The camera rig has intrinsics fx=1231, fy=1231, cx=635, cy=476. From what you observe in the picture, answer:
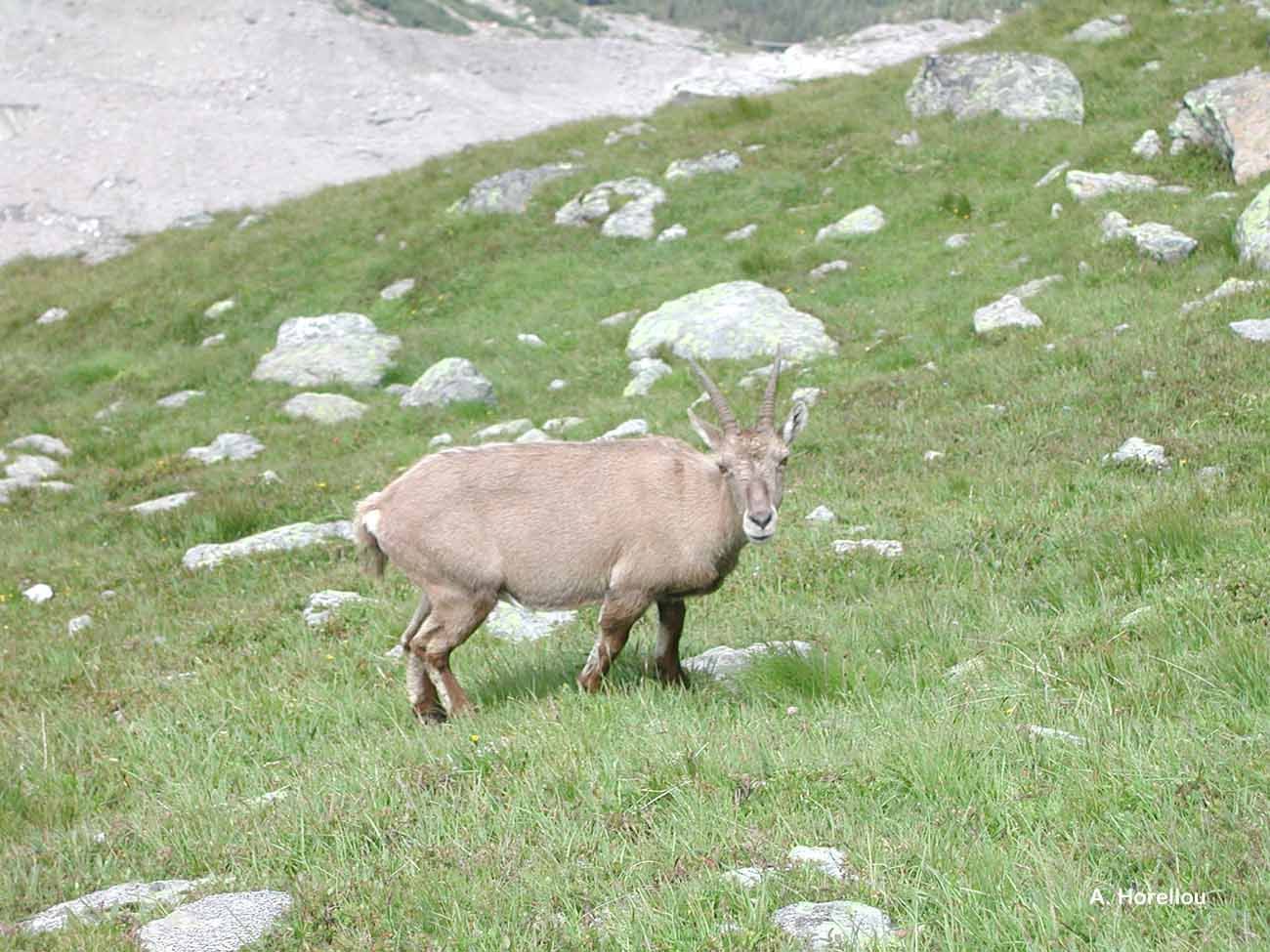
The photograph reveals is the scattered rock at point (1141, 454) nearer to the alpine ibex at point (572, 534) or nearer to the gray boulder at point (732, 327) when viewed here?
the alpine ibex at point (572, 534)

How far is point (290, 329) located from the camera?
71.8 ft

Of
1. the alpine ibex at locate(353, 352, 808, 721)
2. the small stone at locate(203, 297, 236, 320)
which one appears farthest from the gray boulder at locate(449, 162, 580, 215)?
the alpine ibex at locate(353, 352, 808, 721)

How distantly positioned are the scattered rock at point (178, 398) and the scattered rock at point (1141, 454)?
597 inches

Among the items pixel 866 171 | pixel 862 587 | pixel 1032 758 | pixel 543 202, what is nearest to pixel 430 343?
pixel 543 202

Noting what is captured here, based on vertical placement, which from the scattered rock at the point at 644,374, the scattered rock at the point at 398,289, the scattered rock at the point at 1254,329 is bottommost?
the scattered rock at the point at 398,289

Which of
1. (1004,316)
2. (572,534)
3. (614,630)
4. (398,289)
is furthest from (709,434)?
(398,289)

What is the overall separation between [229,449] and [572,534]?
10.6 meters

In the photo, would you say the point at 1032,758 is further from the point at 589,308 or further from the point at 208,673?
the point at 589,308

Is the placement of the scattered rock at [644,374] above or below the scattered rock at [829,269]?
below

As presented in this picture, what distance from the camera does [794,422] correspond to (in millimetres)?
8422

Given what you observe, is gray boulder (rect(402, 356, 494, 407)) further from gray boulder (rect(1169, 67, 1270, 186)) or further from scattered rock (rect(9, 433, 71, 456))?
gray boulder (rect(1169, 67, 1270, 186))

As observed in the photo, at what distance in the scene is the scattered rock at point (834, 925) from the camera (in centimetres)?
402

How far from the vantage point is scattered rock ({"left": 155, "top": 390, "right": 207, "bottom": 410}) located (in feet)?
67.1

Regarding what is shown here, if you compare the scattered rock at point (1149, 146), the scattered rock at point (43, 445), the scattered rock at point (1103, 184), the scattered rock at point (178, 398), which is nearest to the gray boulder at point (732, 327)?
the scattered rock at point (1103, 184)
